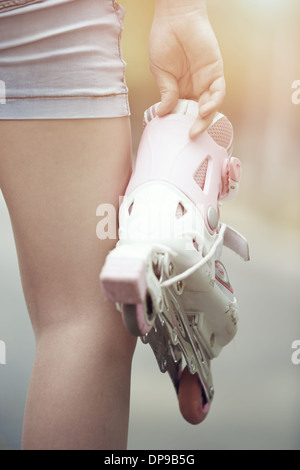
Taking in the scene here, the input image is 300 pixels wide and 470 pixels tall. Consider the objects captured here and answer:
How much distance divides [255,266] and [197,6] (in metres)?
0.93

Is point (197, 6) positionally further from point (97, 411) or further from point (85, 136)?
point (97, 411)

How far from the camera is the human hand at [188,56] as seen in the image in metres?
0.78

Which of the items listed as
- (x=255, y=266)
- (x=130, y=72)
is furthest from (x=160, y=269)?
(x=130, y=72)

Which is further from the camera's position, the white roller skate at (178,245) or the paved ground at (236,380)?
the paved ground at (236,380)

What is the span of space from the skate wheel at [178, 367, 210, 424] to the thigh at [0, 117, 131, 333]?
27cm

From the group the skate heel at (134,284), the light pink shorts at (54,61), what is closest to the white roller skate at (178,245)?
the skate heel at (134,284)

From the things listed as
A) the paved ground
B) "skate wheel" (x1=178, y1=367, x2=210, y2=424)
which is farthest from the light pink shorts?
the paved ground

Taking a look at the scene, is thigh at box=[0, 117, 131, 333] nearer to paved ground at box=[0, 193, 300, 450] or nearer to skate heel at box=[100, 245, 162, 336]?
skate heel at box=[100, 245, 162, 336]

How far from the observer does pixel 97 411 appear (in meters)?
0.69

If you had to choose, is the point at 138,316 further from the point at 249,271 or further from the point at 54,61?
the point at 249,271

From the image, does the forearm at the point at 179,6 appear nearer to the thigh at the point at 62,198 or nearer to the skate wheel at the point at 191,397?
the thigh at the point at 62,198

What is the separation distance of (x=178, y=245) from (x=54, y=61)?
0.26m

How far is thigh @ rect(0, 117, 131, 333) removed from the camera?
0.69m

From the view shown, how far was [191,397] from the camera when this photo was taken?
3.00 feet
